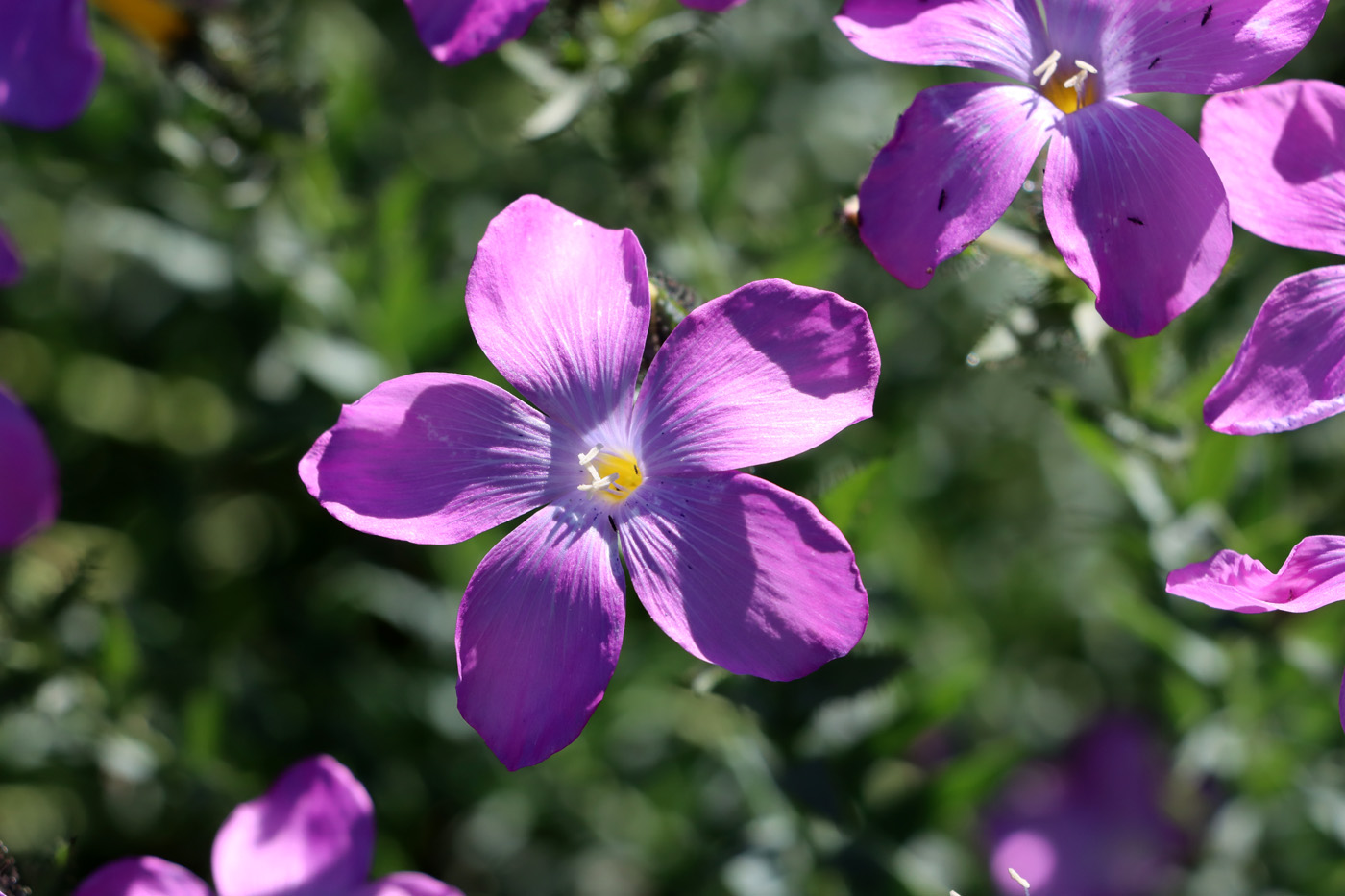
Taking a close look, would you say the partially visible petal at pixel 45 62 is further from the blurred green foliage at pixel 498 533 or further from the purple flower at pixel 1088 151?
the purple flower at pixel 1088 151

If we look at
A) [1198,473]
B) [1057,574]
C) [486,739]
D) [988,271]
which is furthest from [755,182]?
[486,739]

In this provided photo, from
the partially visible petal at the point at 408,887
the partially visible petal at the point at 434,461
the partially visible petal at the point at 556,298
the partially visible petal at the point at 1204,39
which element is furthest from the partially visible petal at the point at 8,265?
the partially visible petal at the point at 1204,39

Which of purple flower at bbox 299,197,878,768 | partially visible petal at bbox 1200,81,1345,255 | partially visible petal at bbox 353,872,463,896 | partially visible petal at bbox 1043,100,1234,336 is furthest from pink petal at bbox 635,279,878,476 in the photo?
partially visible petal at bbox 353,872,463,896

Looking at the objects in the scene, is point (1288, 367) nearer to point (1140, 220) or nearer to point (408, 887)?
point (1140, 220)

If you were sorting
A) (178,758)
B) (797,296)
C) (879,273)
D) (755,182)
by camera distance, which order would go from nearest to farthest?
(797,296) → (178,758) → (879,273) → (755,182)

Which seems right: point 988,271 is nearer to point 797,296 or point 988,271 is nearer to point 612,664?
point 797,296

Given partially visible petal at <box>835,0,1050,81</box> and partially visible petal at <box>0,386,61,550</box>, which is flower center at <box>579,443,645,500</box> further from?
partially visible petal at <box>0,386,61,550</box>
